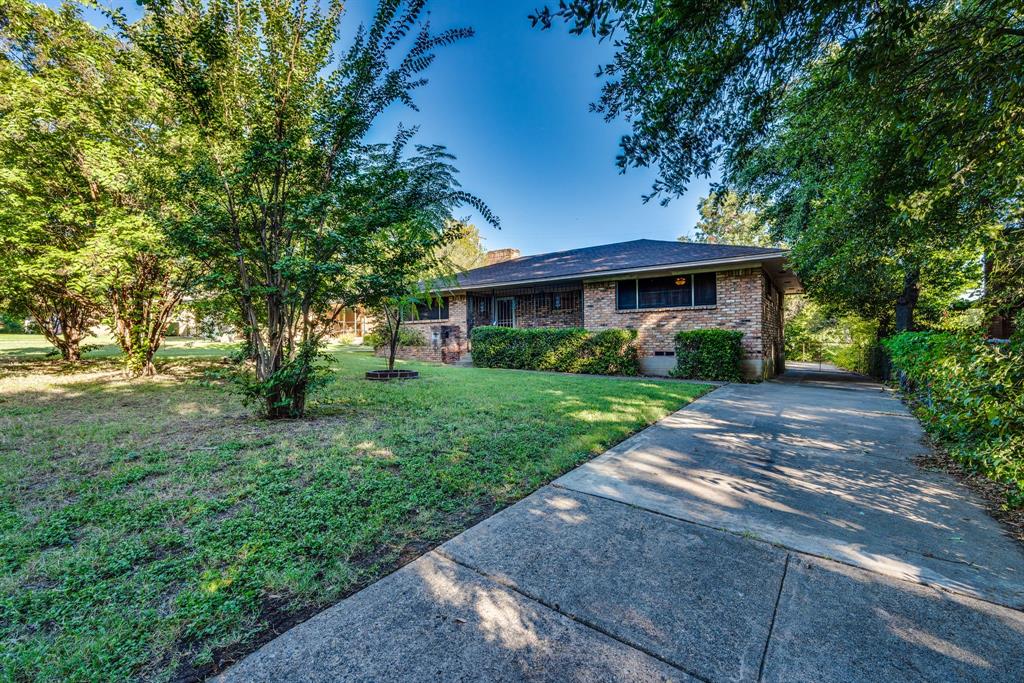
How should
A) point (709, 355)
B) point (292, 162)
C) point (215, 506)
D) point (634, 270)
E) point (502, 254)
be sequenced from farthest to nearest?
point (502, 254), point (634, 270), point (709, 355), point (292, 162), point (215, 506)

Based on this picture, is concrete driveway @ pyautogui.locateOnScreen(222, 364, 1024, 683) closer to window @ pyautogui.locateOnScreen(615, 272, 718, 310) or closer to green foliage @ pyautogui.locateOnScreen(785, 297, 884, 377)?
window @ pyautogui.locateOnScreen(615, 272, 718, 310)

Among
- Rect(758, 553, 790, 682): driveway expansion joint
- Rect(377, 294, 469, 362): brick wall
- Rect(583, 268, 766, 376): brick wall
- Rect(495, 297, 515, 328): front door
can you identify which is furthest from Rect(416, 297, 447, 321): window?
Rect(758, 553, 790, 682): driveway expansion joint

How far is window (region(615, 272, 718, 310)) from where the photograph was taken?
1123cm

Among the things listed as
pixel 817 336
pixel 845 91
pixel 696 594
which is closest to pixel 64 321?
pixel 696 594

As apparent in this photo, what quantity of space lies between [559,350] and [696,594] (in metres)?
10.2

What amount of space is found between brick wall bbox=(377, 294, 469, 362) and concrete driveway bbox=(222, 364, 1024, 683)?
12.9 meters

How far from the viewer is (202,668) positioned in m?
1.42

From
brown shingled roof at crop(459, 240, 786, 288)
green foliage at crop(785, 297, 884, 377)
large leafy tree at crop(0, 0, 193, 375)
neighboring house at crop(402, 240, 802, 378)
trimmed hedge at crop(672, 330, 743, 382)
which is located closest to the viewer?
large leafy tree at crop(0, 0, 193, 375)

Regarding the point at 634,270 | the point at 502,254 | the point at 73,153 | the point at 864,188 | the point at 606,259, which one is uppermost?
the point at 502,254

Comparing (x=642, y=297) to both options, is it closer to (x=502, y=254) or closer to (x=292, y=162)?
(x=292, y=162)

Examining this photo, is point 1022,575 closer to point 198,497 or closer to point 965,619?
point 965,619

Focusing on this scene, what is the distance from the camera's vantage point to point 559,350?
1195cm

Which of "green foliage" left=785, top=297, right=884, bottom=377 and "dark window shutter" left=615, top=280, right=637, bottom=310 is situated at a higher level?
"dark window shutter" left=615, top=280, right=637, bottom=310

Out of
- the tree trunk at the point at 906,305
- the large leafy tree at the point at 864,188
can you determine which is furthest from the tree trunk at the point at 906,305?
the large leafy tree at the point at 864,188
